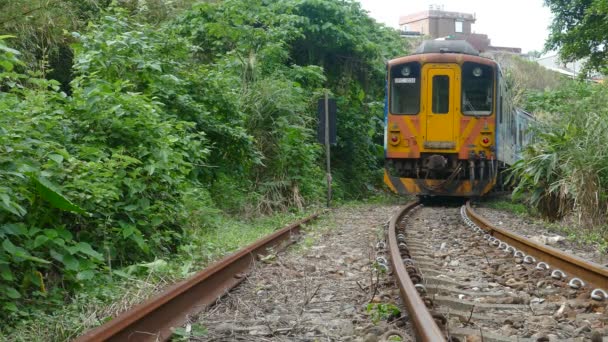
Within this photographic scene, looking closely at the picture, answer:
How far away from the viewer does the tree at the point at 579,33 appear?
58.3ft

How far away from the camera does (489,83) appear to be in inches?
516

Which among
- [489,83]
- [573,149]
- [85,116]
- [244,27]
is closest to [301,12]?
[244,27]

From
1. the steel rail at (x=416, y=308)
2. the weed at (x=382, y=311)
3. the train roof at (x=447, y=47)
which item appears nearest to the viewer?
the steel rail at (x=416, y=308)

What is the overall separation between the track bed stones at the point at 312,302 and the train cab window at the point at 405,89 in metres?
7.26

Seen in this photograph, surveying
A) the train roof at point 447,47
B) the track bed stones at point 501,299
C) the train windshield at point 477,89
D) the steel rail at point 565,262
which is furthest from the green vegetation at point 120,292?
the train roof at point 447,47

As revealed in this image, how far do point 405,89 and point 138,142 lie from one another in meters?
8.84

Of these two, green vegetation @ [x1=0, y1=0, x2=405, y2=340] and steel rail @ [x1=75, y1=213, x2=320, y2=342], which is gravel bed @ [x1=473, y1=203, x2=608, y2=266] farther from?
green vegetation @ [x1=0, y1=0, x2=405, y2=340]

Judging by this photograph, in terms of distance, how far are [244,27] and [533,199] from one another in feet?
22.8

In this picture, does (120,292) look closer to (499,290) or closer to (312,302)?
(312,302)

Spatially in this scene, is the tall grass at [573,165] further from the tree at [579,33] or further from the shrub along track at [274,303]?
the tree at [579,33]

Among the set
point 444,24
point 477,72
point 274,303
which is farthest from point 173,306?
point 444,24

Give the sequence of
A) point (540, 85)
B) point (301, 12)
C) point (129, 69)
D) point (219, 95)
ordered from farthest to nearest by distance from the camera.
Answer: point (540, 85)
point (301, 12)
point (219, 95)
point (129, 69)

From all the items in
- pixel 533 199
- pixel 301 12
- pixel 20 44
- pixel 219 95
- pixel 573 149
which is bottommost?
pixel 533 199

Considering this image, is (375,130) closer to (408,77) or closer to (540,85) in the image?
(408,77)
